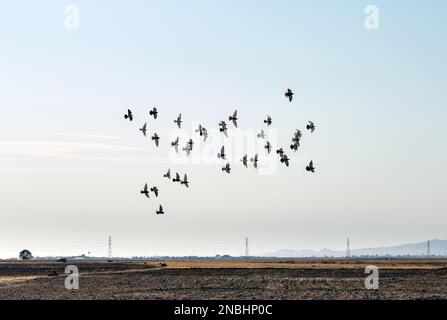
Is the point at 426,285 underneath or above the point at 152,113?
underneath

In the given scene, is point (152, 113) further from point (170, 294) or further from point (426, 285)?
point (426, 285)

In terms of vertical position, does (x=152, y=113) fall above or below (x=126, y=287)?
above
